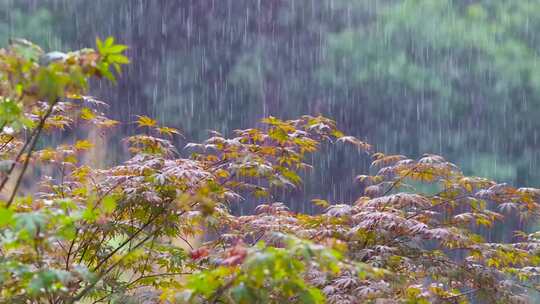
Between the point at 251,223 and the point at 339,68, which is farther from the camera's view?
the point at 339,68

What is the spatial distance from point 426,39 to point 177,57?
3.40 meters

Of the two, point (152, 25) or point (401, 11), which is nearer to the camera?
point (401, 11)

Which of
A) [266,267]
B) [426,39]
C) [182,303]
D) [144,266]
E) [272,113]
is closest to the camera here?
[266,267]

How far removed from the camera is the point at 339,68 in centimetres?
912

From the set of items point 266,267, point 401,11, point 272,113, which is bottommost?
point 272,113

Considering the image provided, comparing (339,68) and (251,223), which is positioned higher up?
(339,68)

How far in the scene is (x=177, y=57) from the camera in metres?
9.71

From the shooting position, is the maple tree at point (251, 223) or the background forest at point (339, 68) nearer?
the maple tree at point (251, 223)

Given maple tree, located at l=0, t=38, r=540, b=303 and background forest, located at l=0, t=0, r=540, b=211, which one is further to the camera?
background forest, located at l=0, t=0, r=540, b=211

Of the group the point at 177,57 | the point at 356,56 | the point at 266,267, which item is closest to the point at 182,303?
the point at 266,267

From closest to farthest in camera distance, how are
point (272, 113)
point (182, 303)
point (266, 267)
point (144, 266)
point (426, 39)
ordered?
point (266, 267) → point (182, 303) → point (144, 266) → point (426, 39) → point (272, 113)

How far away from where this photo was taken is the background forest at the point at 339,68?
873 centimetres

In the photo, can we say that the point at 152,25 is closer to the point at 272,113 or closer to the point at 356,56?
the point at 272,113

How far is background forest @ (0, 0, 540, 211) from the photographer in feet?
28.7
